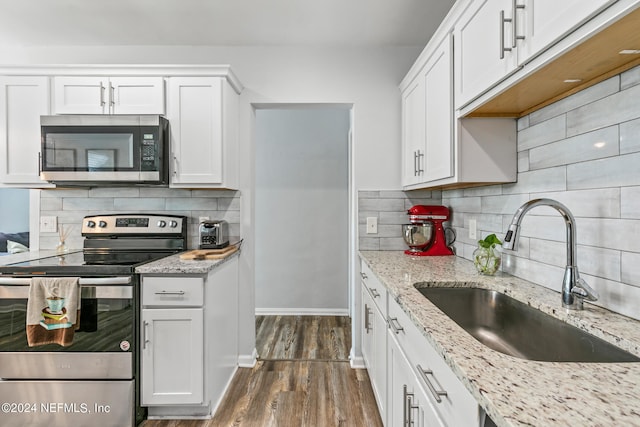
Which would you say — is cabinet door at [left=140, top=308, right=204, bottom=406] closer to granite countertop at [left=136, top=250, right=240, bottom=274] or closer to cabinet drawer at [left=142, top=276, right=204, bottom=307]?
cabinet drawer at [left=142, top=276, right=204, bottom=307]

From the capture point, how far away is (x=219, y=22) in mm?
2375

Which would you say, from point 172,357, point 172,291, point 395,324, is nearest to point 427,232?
point 395,324

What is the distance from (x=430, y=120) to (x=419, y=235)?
2.57ft

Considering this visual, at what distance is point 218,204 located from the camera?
2.68 meters

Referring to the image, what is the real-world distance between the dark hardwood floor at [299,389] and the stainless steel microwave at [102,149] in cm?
149

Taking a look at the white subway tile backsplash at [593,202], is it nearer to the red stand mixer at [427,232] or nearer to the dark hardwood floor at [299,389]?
the red stand mixer at [427,232]

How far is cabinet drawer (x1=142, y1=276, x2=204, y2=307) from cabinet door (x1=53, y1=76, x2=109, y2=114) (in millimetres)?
1282

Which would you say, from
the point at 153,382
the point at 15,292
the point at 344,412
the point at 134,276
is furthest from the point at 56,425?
the point at 344,412

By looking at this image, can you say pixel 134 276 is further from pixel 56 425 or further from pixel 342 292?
pixel 342 292

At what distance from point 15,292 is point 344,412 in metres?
1.93

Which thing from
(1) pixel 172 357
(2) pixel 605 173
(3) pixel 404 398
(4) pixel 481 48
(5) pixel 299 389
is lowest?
(5) pixel 299 389

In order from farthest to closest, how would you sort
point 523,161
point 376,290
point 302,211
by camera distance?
1. point 302,211
2. point 376,290
3. point 523,161

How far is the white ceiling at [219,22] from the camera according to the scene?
2176 millimetres

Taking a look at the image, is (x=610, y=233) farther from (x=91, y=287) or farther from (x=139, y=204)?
Result: (x=139, y=204)
